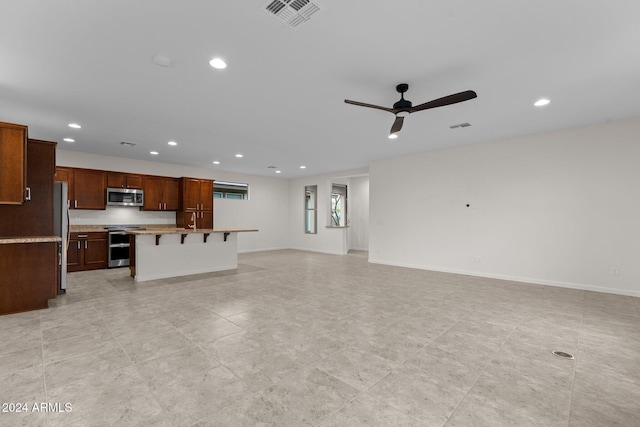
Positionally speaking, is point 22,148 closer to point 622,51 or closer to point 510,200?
point 622,51

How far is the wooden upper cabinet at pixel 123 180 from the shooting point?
6742mm

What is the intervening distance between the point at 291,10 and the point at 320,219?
309 inches

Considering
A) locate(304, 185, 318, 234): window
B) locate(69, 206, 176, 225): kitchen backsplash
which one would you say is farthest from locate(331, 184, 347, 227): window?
locate(69, 206, 176, 225): kitchen backsplash

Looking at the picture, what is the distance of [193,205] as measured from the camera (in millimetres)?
7875

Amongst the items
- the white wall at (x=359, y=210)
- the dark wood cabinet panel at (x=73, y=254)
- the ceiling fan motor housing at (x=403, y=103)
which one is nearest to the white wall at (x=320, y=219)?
the white wall at (x=359, y=210)

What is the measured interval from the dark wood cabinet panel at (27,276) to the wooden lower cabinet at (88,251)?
291 cm

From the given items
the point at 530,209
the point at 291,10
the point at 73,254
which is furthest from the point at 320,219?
the point at 291,10

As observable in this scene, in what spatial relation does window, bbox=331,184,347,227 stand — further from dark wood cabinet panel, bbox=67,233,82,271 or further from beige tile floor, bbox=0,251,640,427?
dark wood cabinet panel, bbox=67,233,82,271

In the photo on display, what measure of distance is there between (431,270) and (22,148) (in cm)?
720

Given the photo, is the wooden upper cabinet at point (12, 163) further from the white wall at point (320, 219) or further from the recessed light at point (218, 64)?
the white wall at point (320, 219)

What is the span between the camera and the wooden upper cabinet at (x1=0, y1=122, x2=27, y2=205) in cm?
328

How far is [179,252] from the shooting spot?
5590mm

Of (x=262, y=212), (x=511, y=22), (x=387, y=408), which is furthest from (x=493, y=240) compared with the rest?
(x=262, y=212)

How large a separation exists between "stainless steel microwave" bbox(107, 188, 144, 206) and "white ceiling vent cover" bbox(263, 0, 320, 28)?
6.60m
